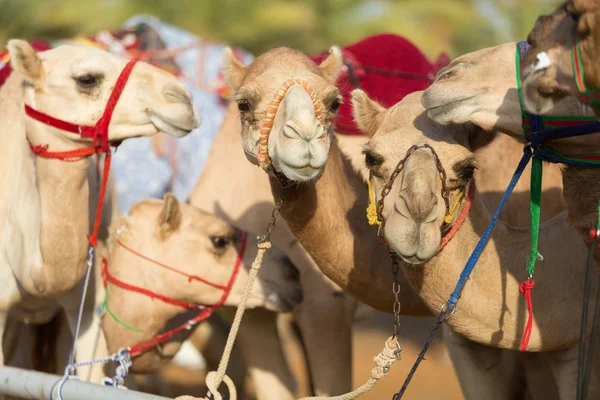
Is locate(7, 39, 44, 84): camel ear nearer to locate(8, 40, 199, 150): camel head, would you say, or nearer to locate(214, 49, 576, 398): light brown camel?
locate(8, 40, 199, 150): camel head

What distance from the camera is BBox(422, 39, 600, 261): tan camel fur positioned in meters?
3.16

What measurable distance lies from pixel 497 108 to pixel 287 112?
0.74 metres

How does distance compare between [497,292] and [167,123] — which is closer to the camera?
[497,292]

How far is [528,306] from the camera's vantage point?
3.35 metres

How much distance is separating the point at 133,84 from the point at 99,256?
1104 mm

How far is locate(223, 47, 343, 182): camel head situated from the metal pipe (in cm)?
97

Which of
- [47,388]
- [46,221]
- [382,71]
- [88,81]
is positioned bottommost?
[47,388]

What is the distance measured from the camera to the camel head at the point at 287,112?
3318mm

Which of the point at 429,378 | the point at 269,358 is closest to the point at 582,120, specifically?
the point at 269,358

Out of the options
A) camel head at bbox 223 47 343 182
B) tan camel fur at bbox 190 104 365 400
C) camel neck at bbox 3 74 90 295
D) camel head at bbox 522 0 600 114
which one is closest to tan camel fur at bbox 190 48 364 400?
tan camel fur at bbox 190 104 365 400

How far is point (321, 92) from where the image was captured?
356 cm

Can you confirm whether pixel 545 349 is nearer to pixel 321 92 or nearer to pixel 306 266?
pixel 321 92

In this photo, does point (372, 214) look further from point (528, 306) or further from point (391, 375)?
point (391, 375)

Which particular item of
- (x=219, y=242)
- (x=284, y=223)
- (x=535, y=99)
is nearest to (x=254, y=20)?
(x=284, y=223)
